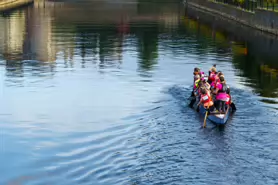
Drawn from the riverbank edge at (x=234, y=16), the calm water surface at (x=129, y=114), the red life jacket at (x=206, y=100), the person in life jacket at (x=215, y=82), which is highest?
the riverbank edge at (x=234, y=16)

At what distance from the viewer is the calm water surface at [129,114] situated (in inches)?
1052

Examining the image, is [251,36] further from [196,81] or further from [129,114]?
[129,114]

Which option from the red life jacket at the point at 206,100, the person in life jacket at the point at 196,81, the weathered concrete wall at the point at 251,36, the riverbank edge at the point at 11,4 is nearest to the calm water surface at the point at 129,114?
the weathered concrete wall at the point at 251,36

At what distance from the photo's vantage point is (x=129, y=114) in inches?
1451

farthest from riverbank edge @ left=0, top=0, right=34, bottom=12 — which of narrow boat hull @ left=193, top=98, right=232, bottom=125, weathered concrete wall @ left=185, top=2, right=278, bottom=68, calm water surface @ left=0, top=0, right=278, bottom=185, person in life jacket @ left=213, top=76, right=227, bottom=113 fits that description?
narrow boat hull @ left=193, top=98, right=232, bottom=125

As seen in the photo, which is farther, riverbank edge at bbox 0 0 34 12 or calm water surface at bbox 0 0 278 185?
riverbank edge at bbox 0 0 34 12

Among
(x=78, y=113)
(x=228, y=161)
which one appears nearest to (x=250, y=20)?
(x=78, y=113)

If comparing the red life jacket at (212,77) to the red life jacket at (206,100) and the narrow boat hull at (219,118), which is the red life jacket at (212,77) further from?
the narrow boat hull at (219,118)

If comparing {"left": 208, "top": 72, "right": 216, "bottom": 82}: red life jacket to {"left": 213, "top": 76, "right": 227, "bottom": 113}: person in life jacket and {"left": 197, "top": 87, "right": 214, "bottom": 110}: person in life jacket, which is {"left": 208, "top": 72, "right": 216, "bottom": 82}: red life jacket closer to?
{"left": 213, "top": 76, "right": 227, "bottom": 113}: person in life jacket

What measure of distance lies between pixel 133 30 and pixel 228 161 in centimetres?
6276

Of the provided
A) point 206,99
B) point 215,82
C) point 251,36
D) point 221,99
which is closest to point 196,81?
point 215,82

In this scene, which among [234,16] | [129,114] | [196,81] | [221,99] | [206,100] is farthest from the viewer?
[234,16]

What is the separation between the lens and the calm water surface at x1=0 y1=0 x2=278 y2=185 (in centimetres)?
2672

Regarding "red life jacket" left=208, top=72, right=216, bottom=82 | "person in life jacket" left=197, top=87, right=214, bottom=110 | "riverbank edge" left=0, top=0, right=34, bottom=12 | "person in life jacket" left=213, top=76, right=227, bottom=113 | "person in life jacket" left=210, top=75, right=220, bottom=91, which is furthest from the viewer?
"riverbank edge" left=0, top=0, right=34, bottom=12
